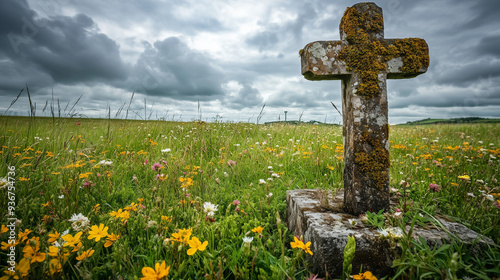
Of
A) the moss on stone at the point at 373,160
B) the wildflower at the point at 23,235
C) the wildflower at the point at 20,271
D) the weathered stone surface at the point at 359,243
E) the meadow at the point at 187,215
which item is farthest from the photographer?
the moss on stone at the point at 373,160

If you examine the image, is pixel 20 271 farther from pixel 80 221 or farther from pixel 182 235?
pixel 182 235

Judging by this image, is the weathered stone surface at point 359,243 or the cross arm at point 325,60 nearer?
the weathered stone surface at point 359,243

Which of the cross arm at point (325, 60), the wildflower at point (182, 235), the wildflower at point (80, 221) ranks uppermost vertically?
the cross arm at point (325, 60)

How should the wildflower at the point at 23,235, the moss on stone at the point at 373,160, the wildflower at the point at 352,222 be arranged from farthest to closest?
the moss on stone at the point at 373,160, the wildflower at the point at 352,222, the wildflower at the point at 23,235

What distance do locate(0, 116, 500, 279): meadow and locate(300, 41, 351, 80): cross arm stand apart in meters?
1.44

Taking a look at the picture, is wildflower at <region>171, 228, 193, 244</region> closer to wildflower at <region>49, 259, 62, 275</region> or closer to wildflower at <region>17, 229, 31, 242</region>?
wildflower at <region>49, 259, 62, 275</region>

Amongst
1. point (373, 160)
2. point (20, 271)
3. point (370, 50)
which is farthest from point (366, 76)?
point (20, 271)

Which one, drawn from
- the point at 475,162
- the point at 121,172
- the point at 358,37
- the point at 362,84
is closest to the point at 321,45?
the point at 358,37

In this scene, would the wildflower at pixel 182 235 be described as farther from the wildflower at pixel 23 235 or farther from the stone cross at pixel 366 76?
the stone cross at pixel 366 76

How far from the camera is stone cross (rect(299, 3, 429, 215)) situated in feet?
7.55

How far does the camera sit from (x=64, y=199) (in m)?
2.51

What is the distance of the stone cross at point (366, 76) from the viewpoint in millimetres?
2301

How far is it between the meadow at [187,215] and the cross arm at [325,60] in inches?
56.6

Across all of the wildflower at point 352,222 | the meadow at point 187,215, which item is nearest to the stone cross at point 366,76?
the wildflower at point 352,222
